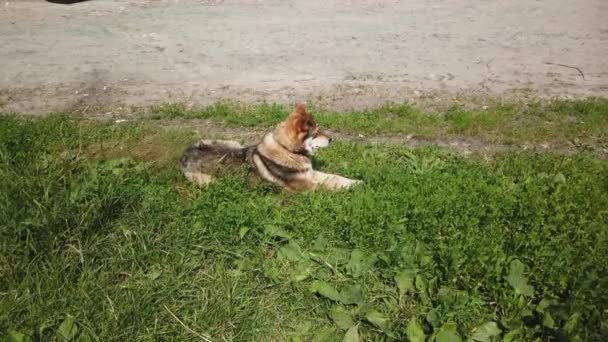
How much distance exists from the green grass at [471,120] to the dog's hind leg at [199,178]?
1527 mm

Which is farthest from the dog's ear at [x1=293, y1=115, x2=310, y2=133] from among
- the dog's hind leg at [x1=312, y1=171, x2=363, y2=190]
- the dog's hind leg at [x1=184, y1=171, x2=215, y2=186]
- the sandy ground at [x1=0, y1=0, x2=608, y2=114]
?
the sandy ground at [x1=0, y1=0, x2=608, y2=114]

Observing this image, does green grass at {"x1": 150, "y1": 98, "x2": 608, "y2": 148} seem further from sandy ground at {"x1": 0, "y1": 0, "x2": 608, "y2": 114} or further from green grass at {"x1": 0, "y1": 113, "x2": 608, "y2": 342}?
green grass at {"x1": 0, "y1": 113, "x2": 608, "y2": 342}

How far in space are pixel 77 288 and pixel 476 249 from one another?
2944 millimetres

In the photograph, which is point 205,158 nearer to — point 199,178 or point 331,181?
point 199,178

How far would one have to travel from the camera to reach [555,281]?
3.54 metres

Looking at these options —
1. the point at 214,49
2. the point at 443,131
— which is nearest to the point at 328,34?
the point at 214,49

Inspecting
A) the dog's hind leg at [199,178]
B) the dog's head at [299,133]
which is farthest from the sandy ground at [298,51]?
the dog's hind leg at [199,178]

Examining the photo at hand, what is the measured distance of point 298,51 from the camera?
8.18 meters

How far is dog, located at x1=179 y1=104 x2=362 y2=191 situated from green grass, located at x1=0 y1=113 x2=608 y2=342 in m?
0.19

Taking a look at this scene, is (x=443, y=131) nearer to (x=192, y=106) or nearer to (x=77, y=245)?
(x=192, y=106)

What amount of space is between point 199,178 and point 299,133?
42.6 inches

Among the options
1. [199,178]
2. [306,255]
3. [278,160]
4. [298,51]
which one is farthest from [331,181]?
[298,51]

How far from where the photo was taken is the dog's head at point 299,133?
4992 mm

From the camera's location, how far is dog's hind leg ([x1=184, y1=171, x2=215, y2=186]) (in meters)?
4.97
